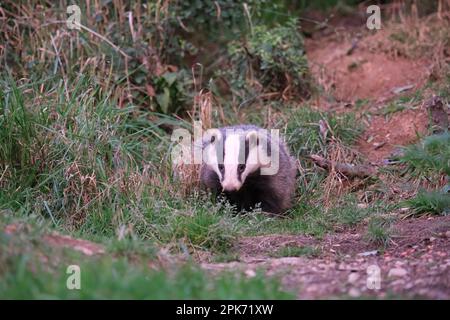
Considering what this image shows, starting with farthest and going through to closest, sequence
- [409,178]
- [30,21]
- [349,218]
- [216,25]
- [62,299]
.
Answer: [216,25] < [30,21] < [409,178] < [349,218] < [62,299]

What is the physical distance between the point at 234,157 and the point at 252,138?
0.25m

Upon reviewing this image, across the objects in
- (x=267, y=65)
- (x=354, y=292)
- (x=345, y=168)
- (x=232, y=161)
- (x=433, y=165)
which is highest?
(x=267, y=65)

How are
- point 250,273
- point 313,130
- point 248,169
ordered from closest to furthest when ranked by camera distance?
1. point 250,273
2. point 248,169
3. point 313,130

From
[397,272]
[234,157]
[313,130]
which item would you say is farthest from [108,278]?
[313,130]

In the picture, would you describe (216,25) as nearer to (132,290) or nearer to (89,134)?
(89,134)

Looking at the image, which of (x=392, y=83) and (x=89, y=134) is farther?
(x=392, y=83)

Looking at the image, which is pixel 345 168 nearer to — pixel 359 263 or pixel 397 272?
pixel 359 263

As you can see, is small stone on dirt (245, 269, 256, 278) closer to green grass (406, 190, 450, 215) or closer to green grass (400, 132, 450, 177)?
green grass (400, 132, 450, 177)

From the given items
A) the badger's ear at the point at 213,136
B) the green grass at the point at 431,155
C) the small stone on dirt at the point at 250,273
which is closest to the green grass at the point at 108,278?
the small stone on dirt at the point at 250,273

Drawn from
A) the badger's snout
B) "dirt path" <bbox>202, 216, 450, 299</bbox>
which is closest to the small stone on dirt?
"dirt path" <bbox>202, 216, 450, 299</bbox>

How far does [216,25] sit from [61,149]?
359 cm

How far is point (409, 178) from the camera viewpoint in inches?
262

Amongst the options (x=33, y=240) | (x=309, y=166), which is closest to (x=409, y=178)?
(x=309, y=166)

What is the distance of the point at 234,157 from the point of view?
5.96 meters
